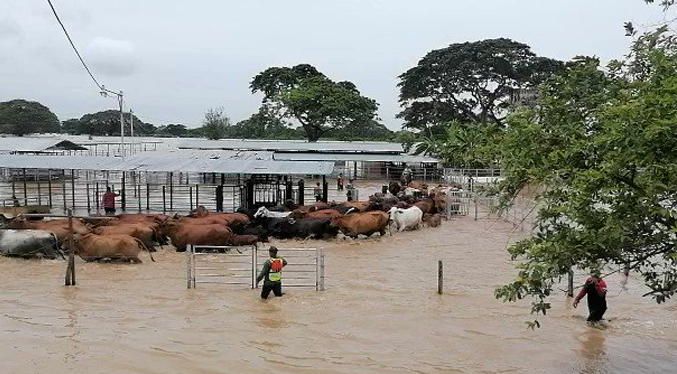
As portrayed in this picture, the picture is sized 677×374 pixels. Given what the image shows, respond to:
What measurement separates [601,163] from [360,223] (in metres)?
13.9

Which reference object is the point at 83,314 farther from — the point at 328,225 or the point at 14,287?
the point at 328,225

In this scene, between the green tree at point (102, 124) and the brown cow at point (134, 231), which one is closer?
the brown cow at point (134, 231)

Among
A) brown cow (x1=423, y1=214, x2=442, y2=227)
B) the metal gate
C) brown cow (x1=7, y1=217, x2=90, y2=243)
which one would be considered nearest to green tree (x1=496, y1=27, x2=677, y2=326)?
the metal gate

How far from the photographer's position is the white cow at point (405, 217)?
21.3 meters

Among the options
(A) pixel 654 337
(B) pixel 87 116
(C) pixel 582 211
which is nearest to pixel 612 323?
(A) pixel 654 337

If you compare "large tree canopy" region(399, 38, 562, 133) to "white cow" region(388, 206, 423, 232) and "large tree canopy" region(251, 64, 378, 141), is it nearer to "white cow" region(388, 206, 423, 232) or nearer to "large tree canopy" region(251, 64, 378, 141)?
"large tree canopy" region(251, 64, 378, 141)

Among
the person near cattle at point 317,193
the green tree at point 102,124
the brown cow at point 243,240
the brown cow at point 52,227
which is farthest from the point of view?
the green tree at point 102,124

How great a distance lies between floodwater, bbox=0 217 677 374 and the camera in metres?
8.82

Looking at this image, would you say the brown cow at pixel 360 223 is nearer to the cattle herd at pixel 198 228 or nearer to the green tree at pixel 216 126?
the cattle herd at pixel 198 228

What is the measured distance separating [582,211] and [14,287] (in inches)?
445

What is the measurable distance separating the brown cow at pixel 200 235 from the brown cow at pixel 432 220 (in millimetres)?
8439

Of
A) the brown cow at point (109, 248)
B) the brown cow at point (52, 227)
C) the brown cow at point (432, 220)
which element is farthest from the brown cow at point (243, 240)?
the brown cow at point (432, 220)

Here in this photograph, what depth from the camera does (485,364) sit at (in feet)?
29.3

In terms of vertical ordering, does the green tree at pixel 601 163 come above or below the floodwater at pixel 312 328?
above
